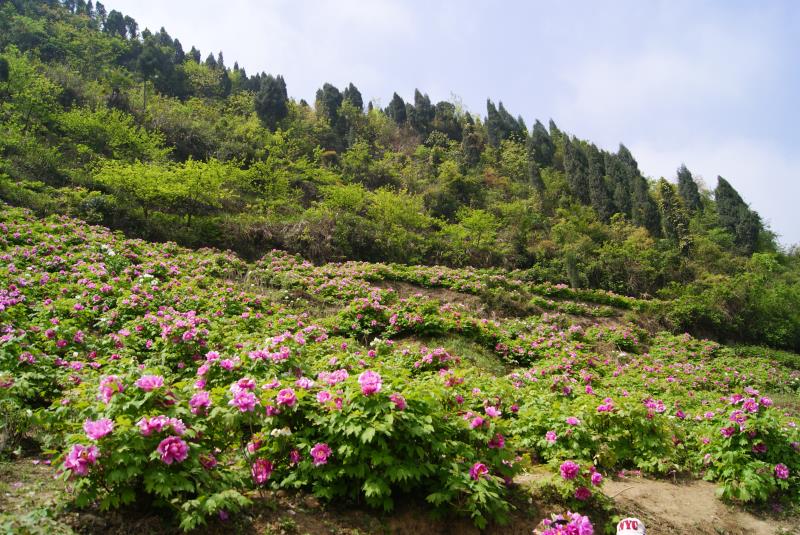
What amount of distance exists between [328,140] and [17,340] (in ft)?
131

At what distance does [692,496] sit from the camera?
4.56 metres

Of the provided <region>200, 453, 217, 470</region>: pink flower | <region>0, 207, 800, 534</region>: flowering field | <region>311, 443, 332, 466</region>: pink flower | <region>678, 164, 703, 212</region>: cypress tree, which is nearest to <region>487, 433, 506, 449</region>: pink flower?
<region>0, 207, 800, 534</region>: flowering field

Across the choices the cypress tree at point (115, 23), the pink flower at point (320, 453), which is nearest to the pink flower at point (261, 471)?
the pink flower at point (320, 453)

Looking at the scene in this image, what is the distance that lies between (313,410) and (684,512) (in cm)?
377

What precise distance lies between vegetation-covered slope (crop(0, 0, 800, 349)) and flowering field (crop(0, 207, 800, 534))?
294 inches

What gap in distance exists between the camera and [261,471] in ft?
10.4

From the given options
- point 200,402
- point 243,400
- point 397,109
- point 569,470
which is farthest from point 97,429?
point 397,109

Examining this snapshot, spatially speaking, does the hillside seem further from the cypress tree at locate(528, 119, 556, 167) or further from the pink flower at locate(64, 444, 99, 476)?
the cypress tree at locate(528, 119, 556, 167)

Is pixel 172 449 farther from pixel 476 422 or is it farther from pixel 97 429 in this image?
pixel 476 422

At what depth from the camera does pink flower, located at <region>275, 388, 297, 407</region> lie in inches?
122

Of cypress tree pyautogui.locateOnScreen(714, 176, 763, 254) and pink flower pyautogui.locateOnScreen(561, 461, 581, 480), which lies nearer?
pink flower pyautogui.locateOnScreen(561, 461, 581, 480)

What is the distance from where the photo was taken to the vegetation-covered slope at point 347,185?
17266 millimetres

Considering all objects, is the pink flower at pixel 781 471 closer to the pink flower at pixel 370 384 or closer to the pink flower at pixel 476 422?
the pink flower at pixel 476 422

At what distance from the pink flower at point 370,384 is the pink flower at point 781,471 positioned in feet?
14.0
